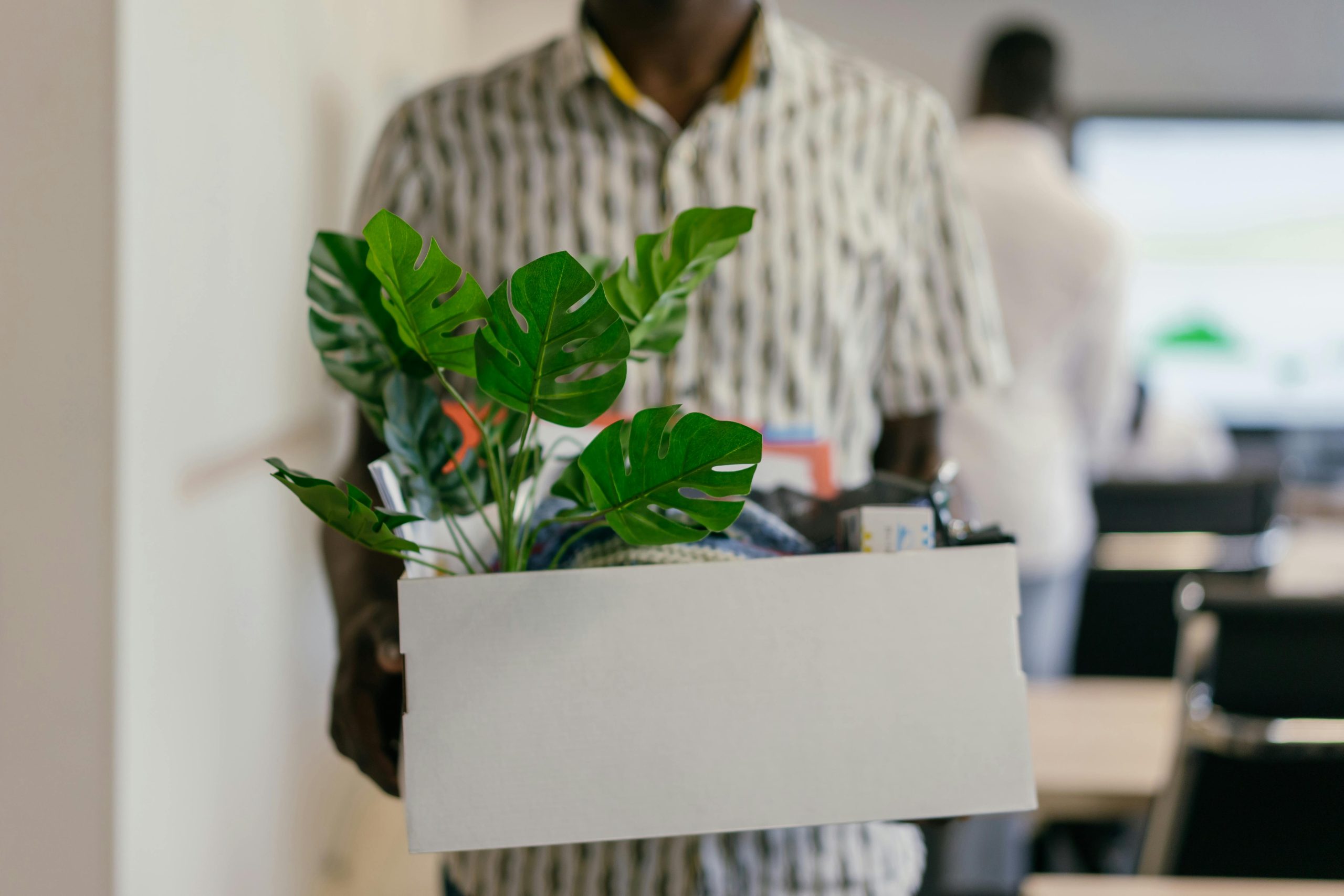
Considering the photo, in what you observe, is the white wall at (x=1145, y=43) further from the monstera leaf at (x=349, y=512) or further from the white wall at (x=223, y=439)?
the monstera leaf at (x=349, y=512)

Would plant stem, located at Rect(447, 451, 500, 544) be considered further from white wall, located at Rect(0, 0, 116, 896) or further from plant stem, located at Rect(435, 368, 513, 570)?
white wall, located at Rect(0, 0, 116, 896)

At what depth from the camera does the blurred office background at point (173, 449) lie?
83 centimetres

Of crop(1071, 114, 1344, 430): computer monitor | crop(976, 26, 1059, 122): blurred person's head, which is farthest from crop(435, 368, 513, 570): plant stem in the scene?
crop(1071, 114, 1344, 430): computer monitor

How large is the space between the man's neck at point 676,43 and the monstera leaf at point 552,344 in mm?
480

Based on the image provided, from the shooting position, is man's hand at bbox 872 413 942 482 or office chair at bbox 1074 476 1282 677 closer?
man's hand at bbox 872 413 942 482

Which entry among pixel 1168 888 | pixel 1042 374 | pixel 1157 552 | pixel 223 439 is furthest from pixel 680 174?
pixel 1157 552

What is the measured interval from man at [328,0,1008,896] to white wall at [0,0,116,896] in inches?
7.5

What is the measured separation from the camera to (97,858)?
86 centimetres

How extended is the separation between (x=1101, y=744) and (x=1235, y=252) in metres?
2.73

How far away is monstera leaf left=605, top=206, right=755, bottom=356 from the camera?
1.65ft

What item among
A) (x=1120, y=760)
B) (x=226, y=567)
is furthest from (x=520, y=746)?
(x=1120, y=760)

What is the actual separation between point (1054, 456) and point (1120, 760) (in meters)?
0.63

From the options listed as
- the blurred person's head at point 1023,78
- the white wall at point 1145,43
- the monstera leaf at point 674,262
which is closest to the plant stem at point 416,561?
the monstera leaf at point 674,262

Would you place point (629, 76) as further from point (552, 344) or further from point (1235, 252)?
point (1235, 252)
